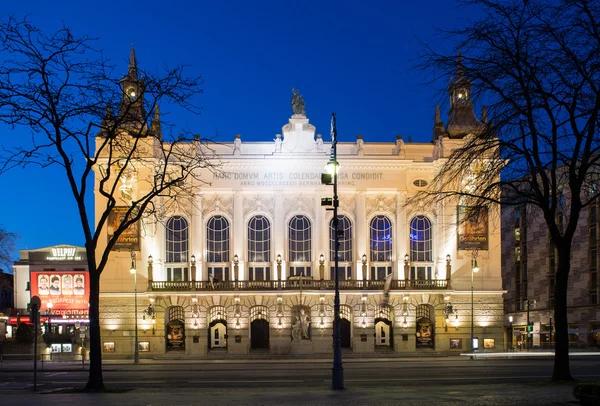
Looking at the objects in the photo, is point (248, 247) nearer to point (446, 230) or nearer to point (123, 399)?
point (446, 230)

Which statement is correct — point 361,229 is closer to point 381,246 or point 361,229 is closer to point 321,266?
point 381,246

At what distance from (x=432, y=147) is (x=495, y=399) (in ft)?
168

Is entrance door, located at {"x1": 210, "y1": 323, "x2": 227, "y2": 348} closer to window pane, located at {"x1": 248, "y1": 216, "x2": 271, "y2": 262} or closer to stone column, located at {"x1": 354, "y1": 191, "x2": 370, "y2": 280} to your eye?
window pane, located at {"x1": 248, "y1": 216, "x2": 271, "y2": 262}

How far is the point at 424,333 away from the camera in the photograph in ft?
226

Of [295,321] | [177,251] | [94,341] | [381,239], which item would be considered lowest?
[295,321]

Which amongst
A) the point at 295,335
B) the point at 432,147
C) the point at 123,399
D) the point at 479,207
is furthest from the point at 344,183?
the point at 123,399

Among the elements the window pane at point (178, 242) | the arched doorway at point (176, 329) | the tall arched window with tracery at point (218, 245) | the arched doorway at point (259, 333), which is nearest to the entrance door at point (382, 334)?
the arched doorway at point (259, 333)

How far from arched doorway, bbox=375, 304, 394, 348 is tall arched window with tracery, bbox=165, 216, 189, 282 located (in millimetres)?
17414

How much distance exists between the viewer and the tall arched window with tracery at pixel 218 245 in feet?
230

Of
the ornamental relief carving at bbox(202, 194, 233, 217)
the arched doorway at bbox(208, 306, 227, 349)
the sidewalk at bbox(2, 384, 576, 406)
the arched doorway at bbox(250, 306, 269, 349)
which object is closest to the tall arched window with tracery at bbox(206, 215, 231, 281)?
the ornamental relief carving at bbox(202, 194, 233, 217)

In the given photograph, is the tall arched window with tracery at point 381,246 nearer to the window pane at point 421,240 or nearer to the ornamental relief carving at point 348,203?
the window pane at point 421,240

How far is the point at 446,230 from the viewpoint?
2692 inches

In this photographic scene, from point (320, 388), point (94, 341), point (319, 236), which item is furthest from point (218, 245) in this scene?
point (320, 388)

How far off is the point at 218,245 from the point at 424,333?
19.6 metres
